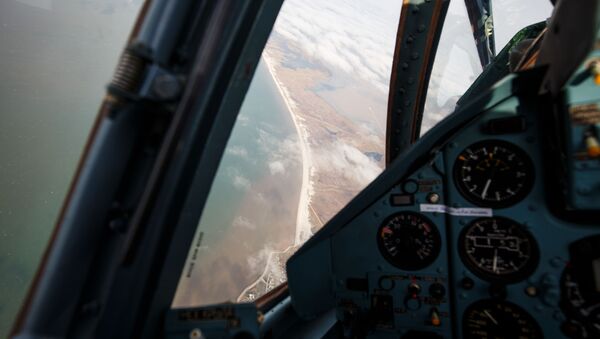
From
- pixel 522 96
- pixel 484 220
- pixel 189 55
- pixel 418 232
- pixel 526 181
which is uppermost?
pixel 522 96

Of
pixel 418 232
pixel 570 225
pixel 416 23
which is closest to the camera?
pixel 570 225

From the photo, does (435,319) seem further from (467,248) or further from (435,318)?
(467,248)

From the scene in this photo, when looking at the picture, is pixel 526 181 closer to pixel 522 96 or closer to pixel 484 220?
pixel 484 220

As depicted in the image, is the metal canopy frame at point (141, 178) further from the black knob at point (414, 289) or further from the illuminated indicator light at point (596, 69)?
the black knob at point (414, 289)

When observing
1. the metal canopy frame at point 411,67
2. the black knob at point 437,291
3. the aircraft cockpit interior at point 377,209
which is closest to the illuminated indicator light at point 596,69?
the aircraft cockpit interior at point 377,209

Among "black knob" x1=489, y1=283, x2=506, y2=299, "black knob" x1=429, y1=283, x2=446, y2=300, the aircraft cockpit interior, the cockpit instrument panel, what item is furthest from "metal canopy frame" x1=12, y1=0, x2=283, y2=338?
"black knob" x1=489, y1=283, x2=506, y2=299

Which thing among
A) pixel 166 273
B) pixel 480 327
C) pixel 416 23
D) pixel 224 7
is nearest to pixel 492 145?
pixel 480 327

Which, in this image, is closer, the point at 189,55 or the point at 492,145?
the point at 189,55
